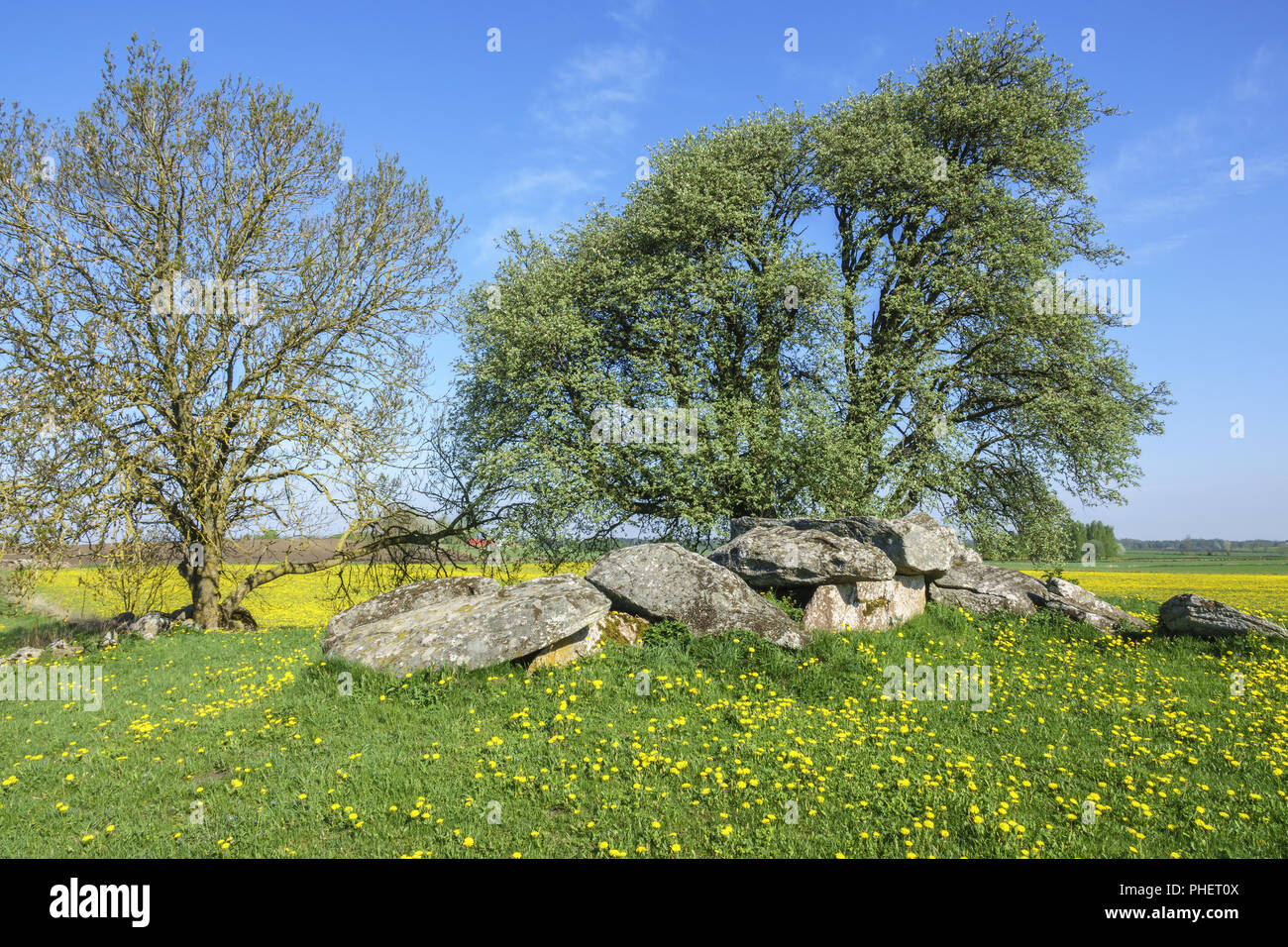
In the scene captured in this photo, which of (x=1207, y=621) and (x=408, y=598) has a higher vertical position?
(x=408, y=598)

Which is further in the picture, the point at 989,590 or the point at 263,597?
the point at 263,597

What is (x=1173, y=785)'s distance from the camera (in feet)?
29.6

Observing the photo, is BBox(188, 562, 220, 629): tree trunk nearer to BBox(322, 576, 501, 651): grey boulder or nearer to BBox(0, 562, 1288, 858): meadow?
BBox(0, 562, 1288, 858): meadow

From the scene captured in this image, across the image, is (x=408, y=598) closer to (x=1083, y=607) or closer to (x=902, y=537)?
(x=902, y=537)

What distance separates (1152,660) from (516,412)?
19.1 metres

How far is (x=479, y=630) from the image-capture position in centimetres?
1216

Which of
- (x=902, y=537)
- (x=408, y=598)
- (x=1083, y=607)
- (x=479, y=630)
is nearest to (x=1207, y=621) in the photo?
(x=1083, y=607)

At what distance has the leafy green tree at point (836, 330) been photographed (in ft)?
74.3

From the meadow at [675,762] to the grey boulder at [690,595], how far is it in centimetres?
47

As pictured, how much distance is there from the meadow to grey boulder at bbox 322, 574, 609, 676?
0.39 metres

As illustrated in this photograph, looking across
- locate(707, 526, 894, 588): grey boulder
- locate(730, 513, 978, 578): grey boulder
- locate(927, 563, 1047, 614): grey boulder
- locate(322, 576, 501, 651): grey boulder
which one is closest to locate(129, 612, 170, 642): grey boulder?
locate(322, 576, 501, 651): grey boulder

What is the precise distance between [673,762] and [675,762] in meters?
0.03
